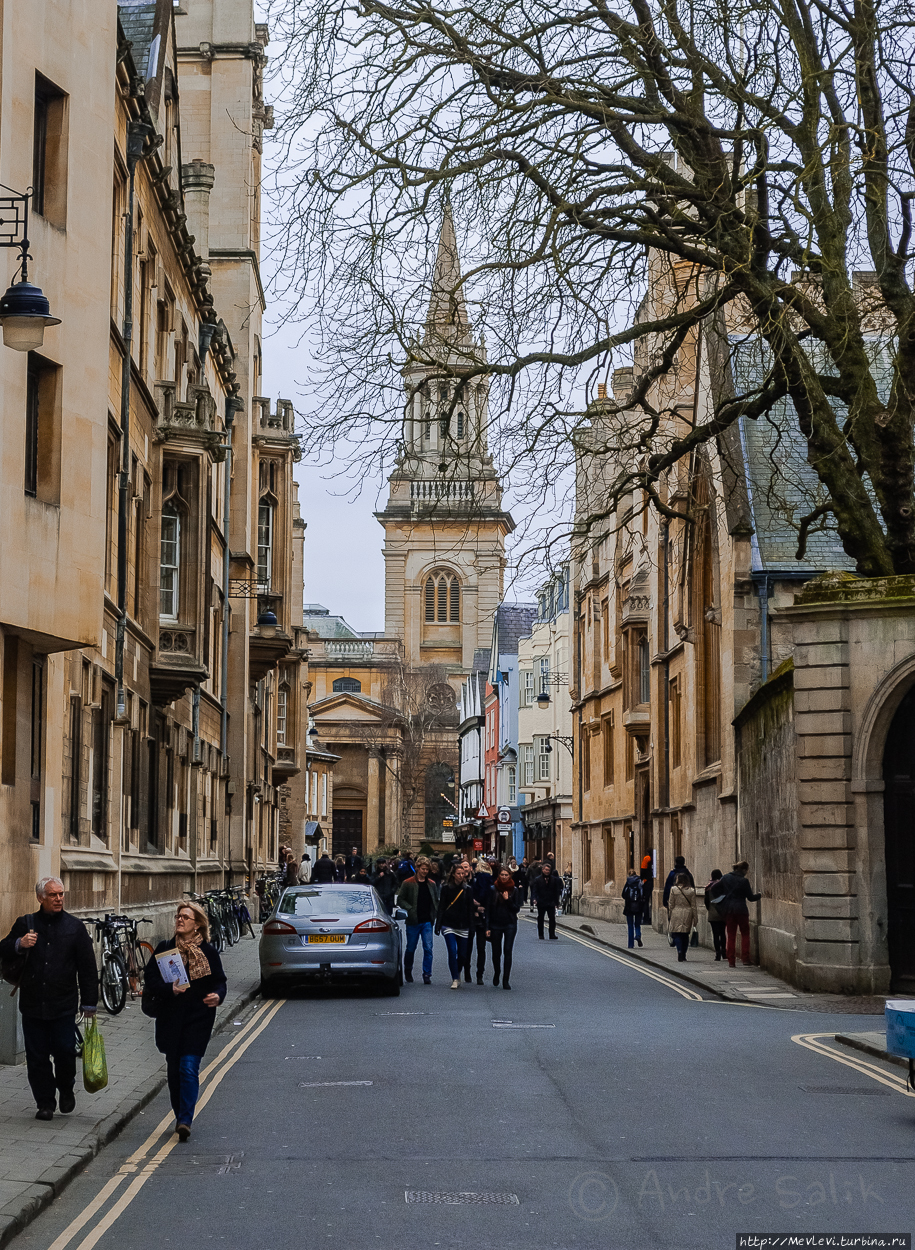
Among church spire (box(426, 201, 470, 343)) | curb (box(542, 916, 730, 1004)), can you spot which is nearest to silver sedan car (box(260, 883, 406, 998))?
curb (box(542, 916, 730, 1004))

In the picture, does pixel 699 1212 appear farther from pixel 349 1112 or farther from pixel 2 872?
pixel 2 872

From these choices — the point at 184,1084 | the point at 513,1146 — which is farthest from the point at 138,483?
the point at 513,1146

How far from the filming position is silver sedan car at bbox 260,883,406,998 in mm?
20500

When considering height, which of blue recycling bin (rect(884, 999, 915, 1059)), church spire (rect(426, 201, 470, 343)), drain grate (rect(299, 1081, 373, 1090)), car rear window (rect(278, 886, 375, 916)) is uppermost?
church spire (rect(426, 201, 470, 343))

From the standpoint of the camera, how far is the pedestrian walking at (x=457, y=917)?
2234 cm

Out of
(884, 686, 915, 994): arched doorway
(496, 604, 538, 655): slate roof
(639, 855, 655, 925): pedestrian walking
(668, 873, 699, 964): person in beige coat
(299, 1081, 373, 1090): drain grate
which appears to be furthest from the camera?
(496, 604, 538, 655): slate roof

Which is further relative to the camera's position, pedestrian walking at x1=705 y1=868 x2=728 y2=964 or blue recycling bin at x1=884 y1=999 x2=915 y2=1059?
pedestrian walking at x1=705 y1=868 x2=728 y2=964

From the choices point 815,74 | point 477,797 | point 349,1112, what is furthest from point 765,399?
point 477,797

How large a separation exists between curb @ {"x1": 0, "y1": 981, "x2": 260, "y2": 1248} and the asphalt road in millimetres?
79

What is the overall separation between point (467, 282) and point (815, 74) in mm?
4137

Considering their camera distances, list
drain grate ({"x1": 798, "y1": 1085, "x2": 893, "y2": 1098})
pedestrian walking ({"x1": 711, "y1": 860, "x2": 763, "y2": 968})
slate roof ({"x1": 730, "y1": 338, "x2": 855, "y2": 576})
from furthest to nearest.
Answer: slate roof ({"x1": 730, "y1": 338, "x2": 855, "y2": 576}), pedestrian walking ({"x1": 711, "y1": 860, "x2": 763, "y2": 968}), drain grate ({"x1": 798, "y1": 1085, "x2": 893, "y2": 1098})

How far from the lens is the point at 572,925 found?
1740 inches

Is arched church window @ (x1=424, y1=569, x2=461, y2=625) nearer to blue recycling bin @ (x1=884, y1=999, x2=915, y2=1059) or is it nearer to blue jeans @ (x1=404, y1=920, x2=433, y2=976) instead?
blue jeans @ (x1=404, y1=920, x2=433, y2=976)

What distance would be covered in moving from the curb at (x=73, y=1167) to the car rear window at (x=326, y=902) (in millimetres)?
7798
